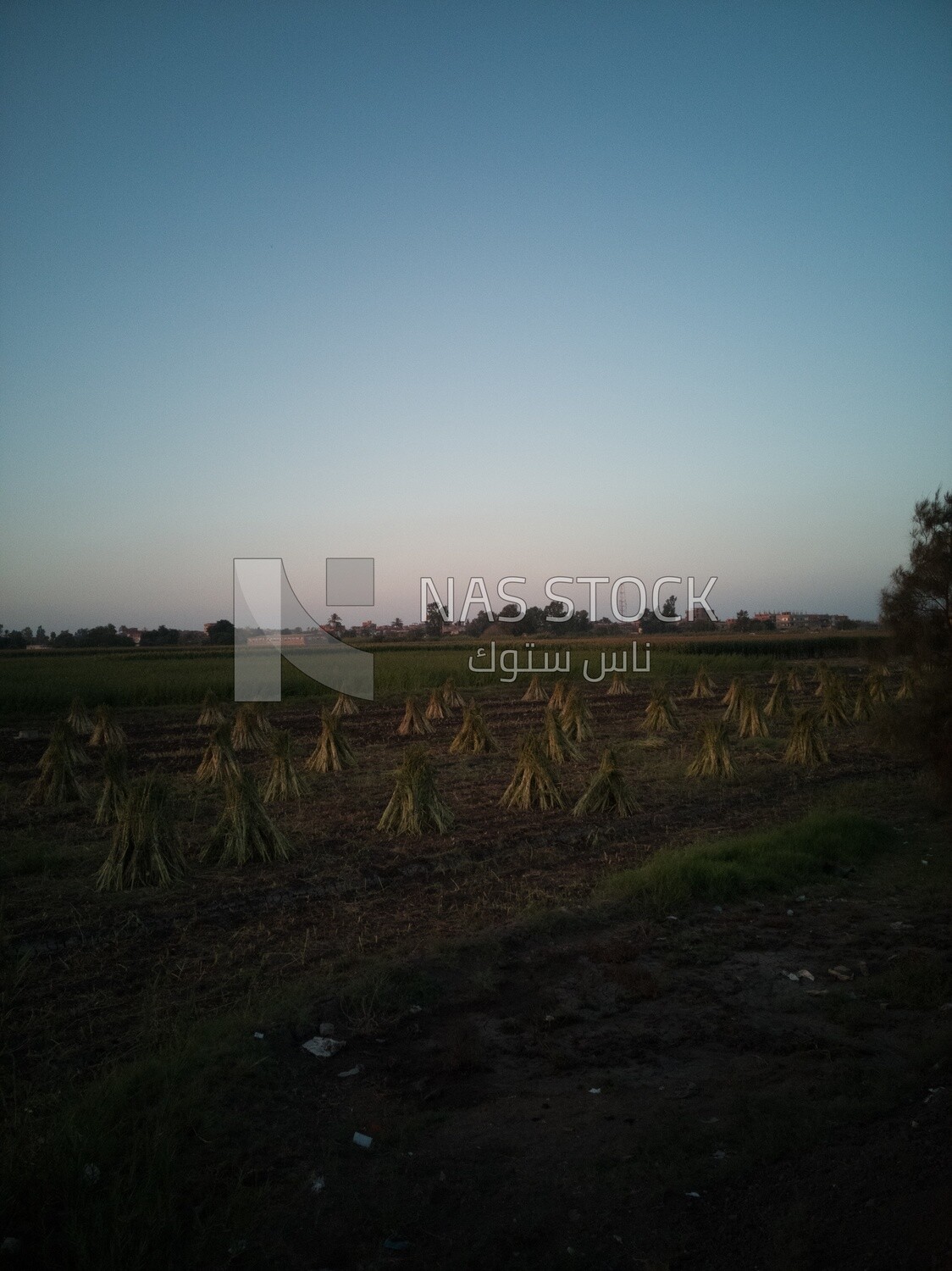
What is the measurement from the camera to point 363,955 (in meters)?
5.67

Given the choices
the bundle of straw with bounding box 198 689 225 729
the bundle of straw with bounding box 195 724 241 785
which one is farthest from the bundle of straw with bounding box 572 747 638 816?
the bundle of straw with bounding box 198 689 225 729

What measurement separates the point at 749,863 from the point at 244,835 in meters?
4.78

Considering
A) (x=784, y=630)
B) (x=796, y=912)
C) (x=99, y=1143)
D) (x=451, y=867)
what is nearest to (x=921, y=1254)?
(x=99, y=1143)

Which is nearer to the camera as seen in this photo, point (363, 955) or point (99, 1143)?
point (99, 1143)

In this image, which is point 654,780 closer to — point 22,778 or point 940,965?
point 940,965

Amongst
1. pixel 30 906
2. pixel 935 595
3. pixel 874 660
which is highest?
pixel 935 595

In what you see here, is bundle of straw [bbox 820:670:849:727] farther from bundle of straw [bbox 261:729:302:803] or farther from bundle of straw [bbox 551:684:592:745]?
bundle of straw [bbox 261:729:302:803]

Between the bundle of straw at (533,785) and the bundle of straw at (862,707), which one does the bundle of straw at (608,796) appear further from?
the bundle of straw at (862,707)

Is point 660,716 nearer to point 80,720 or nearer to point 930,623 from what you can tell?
point 930,623

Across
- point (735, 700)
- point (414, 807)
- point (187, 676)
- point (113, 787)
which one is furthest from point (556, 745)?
point (187, 676)

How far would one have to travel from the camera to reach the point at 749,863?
7406 mm

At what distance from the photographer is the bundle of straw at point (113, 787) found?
372 inches

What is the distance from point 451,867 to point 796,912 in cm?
309

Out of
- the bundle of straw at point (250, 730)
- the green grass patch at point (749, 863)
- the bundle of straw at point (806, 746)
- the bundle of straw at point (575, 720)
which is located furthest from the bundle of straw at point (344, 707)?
the green grass patch at point (749, 863)
